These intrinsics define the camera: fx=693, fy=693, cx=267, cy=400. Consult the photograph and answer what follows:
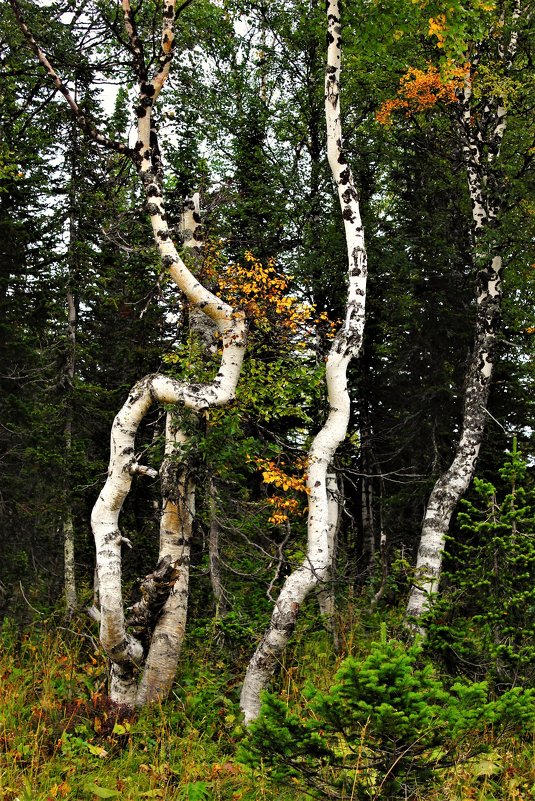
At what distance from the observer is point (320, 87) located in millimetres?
16922

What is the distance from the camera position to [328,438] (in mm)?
7984

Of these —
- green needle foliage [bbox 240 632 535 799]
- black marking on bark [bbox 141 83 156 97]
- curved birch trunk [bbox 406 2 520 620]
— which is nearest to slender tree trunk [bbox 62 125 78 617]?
black marking on bark [bbox 141 83 156 97]

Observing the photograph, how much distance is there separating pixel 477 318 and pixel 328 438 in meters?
5.30

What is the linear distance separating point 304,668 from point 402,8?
8.77 metres

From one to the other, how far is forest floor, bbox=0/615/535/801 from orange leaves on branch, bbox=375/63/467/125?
9.41 metres

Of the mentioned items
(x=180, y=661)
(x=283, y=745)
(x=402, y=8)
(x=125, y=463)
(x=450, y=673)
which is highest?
(x=402, y=8)

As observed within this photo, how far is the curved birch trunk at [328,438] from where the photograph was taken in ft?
24.4

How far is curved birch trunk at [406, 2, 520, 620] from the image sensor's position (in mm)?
10742

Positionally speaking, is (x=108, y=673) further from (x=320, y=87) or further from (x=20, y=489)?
(x=320, y=87)

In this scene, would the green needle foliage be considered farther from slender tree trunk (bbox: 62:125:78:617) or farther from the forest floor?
slender tree trunk (bbox: 62:125:78:617)

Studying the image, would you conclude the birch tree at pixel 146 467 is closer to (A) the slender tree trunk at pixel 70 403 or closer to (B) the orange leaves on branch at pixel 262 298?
(B) the orange leaves on branch at pixel 262 298

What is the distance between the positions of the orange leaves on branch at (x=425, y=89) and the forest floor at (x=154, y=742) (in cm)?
941

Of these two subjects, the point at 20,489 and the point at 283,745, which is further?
the point at 20,489

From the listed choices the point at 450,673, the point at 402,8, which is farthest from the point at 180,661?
the point at 402,8
